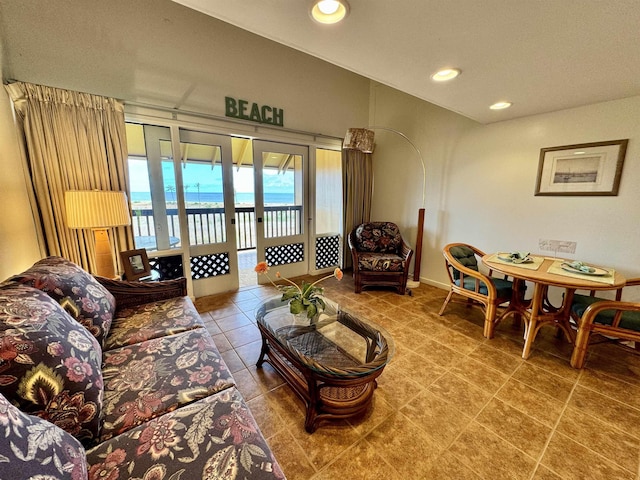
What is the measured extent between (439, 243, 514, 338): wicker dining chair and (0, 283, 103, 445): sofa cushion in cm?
273

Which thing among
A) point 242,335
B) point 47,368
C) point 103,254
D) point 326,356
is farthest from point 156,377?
point 103,254

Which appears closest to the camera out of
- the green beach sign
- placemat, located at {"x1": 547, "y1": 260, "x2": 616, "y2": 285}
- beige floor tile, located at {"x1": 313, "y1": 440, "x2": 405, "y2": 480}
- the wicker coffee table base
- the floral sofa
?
the floral sofa

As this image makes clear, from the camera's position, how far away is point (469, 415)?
1.50 m

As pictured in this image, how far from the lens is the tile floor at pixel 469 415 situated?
1.22 meters

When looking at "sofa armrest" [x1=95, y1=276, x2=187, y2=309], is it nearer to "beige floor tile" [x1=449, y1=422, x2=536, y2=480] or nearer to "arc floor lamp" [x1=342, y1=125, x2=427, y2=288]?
"beige floor tile" [x1=449, y1=422, x2=536, y2=480]

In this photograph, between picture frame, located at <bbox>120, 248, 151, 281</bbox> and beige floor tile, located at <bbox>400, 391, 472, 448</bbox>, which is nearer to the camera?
beige floor tile, located at <bbox>400, 391, 472, 448</bbox>

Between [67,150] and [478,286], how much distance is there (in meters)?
3.89

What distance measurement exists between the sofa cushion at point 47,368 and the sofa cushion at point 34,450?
6.4 inches

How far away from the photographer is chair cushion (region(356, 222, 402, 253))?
3697mm

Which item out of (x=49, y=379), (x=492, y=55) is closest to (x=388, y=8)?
(x=492, y=55)

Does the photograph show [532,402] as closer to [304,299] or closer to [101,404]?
[304,299]

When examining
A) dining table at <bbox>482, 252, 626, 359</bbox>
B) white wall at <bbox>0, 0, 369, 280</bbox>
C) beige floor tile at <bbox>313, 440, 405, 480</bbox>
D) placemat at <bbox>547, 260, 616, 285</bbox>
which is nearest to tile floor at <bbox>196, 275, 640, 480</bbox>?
beige floor tile at <bbox>313, 440, 405, 480</bbox>

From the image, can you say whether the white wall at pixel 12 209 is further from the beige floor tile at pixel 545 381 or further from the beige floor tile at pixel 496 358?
the beige floor tile at pixel 545 381

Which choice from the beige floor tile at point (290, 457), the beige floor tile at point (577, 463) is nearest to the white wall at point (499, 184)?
the beige floor tile at point (577, 463)
